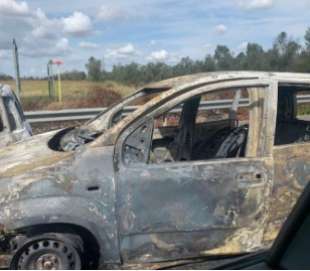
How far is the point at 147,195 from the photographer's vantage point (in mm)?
4379

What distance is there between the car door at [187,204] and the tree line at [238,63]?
1519cm

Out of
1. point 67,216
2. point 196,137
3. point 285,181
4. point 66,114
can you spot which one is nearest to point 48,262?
point 67,216

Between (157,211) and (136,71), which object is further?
(136,71)

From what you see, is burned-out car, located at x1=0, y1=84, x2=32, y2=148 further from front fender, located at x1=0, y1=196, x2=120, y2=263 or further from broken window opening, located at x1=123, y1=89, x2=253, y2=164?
front fender, located at x1=0, y1=196, x2=120, y2=263

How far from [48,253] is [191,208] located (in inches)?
44.4

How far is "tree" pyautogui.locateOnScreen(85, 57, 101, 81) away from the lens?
103 feet

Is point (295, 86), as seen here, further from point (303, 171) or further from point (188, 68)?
point (188, 68)

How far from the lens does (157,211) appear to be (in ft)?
14.4

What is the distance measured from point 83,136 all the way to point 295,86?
191cm

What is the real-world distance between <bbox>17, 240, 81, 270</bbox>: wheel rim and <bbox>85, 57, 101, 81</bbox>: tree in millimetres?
27318

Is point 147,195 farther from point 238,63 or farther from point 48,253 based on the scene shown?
point 238,63

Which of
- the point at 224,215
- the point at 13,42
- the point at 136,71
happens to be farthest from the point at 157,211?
the point at 136,71

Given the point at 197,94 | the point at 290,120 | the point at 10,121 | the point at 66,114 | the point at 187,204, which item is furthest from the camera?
the point at 66,114

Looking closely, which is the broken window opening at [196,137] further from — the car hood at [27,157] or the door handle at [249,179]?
the car hood at [27,157]
